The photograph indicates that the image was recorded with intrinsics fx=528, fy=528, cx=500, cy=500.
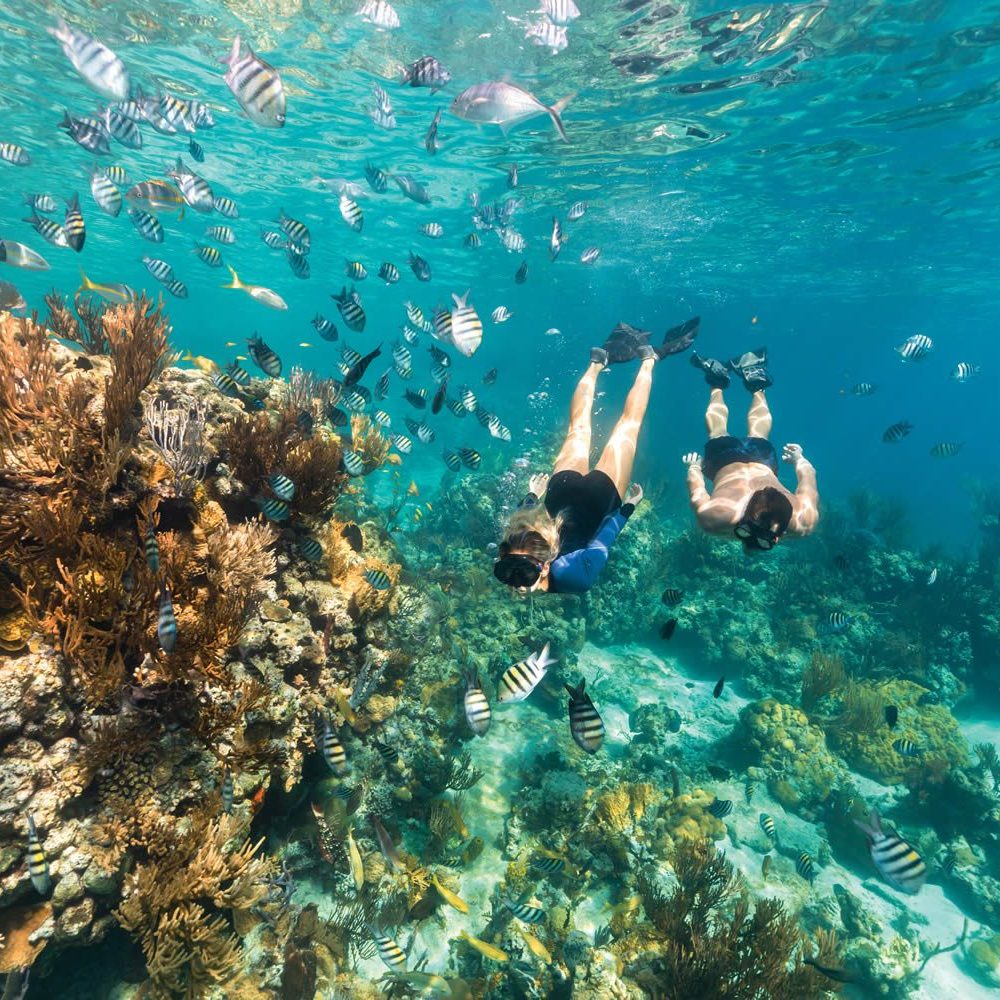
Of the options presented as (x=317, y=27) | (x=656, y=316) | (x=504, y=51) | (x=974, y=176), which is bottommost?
(x=656, y=316)

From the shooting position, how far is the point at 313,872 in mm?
5246

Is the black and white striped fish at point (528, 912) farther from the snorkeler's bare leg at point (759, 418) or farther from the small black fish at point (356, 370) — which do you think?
the snorkeler's bare leg at point (759, 418)

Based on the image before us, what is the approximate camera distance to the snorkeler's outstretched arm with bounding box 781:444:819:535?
597cm

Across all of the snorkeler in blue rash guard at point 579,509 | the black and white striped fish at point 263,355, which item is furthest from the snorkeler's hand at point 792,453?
the black and white striped fish at point 263,355

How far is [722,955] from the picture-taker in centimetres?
458

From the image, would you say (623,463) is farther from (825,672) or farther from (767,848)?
(825,672)

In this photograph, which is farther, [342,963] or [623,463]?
[623,463]

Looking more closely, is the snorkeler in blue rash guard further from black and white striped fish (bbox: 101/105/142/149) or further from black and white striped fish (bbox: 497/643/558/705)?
black and white striped fish (bbox: 101/105/142/149)

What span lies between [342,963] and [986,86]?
24.0 meters

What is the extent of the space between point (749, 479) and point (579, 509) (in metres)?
2.74

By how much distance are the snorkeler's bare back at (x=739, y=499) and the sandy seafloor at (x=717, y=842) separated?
4.67 meters

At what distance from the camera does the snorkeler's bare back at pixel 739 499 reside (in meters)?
5.68

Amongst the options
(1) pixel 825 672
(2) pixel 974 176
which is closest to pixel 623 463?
(1) pixel 825 672

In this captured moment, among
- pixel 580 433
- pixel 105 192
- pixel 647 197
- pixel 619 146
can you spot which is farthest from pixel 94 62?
pixel 647 197
